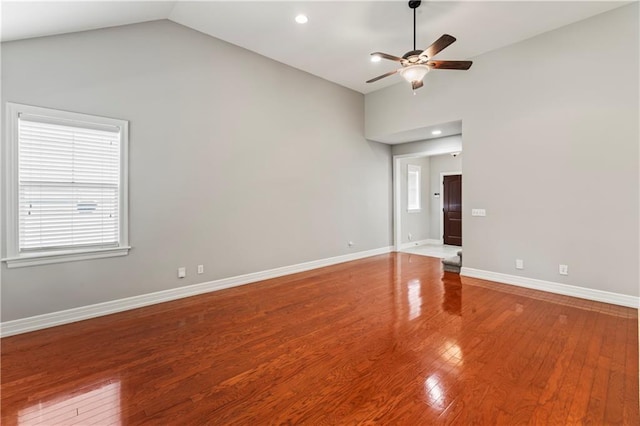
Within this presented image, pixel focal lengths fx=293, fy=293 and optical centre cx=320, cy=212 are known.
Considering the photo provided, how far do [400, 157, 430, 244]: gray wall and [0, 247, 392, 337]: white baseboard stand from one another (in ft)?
11.7

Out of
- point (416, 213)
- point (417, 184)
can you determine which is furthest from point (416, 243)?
point (417, 184)

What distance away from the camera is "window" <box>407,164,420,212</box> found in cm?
821

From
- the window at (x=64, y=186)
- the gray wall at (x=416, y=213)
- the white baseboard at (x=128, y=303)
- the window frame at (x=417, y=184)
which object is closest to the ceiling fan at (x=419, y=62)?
the window at (x=64, y=186)

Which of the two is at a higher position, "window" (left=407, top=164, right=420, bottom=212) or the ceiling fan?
the ceiling fan

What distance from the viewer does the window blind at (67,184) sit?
3.01 meters

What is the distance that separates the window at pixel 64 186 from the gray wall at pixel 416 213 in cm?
629

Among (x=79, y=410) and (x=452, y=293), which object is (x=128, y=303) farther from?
(x=452, y=293)

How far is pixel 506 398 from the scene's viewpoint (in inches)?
76.6

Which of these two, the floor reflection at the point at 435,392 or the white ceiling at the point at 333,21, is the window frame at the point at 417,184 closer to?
the white ceiling at the point at 333,21

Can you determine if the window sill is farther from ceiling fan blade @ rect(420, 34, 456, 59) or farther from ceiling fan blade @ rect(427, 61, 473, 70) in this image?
ceiling fan blade @ rect(427, 61, 473, 70)

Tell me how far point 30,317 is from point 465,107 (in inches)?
254

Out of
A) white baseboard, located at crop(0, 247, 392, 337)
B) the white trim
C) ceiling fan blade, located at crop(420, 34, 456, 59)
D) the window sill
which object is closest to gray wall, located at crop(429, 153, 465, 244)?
the white trim

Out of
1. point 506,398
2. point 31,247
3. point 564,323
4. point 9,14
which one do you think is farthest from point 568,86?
point 31,247

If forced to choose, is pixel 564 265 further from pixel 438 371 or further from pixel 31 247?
pixel 31 247
